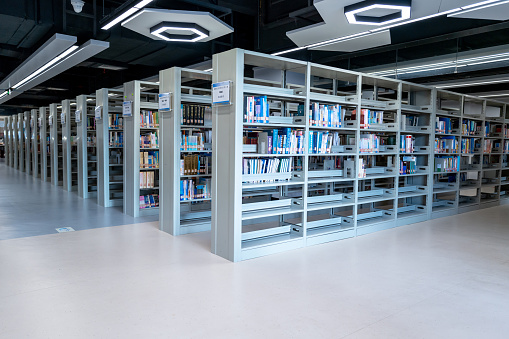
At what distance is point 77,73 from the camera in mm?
13242

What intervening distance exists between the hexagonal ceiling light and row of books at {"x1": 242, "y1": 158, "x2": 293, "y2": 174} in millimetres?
2464

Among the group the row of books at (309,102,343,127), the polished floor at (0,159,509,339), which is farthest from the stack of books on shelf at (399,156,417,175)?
the row of books at (309,102,343,127)

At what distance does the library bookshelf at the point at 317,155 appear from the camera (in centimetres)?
448

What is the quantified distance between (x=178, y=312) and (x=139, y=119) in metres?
4.37

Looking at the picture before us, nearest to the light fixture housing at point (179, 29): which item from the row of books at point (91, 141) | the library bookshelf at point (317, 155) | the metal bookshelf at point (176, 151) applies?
the metal bookshelf at point (176, 151)

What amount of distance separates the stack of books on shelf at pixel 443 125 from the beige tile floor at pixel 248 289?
265cm

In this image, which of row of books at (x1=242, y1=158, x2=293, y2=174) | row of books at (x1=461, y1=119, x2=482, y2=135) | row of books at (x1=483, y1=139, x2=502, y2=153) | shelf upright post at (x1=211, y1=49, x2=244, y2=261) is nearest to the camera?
shelf upright post at (x1=211, y1=49, x2=244, y2=261)

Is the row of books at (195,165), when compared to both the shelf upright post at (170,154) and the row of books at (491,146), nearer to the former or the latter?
the shelf upright post at (170,154)

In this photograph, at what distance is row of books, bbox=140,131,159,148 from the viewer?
6.89 metres

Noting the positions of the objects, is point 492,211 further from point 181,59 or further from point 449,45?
point 181,59

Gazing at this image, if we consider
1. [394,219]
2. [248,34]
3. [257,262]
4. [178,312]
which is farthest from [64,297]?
[248,34]

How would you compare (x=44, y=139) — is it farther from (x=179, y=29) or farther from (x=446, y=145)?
(x=446, y=145)

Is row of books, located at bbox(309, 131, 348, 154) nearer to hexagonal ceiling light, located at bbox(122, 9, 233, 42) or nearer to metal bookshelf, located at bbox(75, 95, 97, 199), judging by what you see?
hexagonal ceiling light, located at bbox(122, 9, 233, 42)

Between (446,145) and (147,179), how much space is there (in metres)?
6.09
